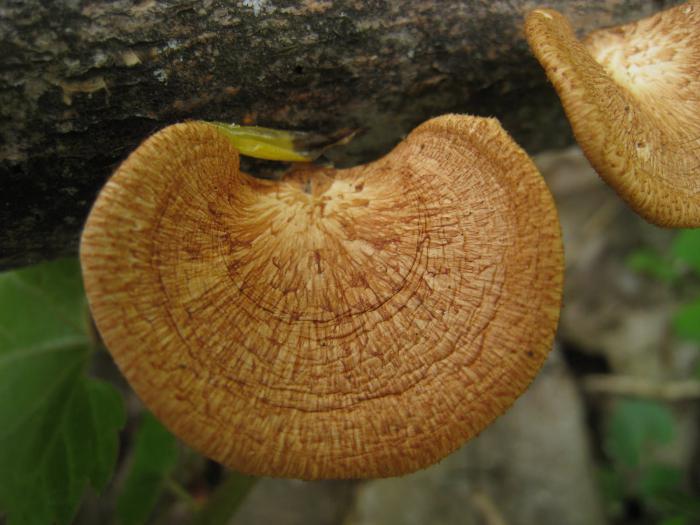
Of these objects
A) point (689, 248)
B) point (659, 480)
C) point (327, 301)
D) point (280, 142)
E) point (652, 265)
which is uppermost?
point (280, 142)

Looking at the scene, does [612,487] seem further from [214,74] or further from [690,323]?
[214,74]

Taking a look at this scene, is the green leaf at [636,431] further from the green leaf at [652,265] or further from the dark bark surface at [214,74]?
the dark bark surface at [214,74]

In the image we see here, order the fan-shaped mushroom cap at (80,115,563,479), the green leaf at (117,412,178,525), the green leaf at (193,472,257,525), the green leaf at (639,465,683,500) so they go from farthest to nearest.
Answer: the green leaf at (639,465,683,500) → the green leaf at (193,472,257,525) → the green leaf at (117,412,178,525) → the fan-shaped mushroom cap at (80,115,563,479)

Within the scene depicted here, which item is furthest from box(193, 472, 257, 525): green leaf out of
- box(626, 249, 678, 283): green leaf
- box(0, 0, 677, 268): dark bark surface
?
box(626, 249, 678, 283): green leaf

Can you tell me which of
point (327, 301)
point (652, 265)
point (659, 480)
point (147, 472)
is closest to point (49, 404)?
point (147, 472)

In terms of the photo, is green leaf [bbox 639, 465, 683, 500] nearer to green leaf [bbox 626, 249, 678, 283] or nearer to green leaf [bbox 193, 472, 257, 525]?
green leaf [bbox 626, 249, 678, 283]

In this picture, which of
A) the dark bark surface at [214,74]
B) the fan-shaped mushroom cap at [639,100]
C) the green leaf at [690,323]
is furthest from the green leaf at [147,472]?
the green leaf at [690,323]
